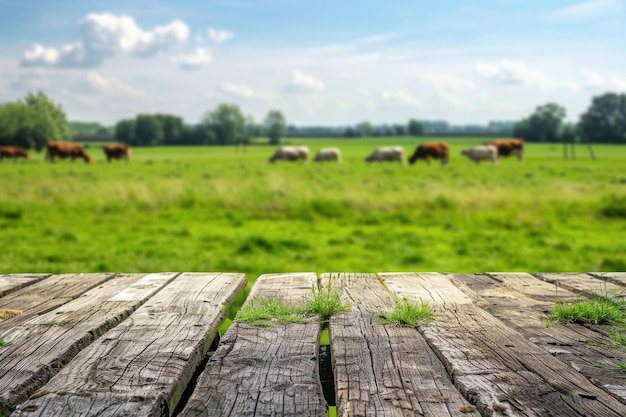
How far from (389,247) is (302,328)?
31.0 feet

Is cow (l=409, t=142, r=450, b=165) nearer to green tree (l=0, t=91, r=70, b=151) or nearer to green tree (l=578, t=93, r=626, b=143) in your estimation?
green tree (l=578, t=93, r=626, b=143)

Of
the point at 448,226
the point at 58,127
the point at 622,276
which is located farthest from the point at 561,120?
the point at 622,276

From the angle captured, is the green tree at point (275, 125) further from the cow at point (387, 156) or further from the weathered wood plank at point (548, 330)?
the weathered wood plank at point (548, 330)

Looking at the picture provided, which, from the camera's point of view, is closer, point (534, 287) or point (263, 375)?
point (263, 375)

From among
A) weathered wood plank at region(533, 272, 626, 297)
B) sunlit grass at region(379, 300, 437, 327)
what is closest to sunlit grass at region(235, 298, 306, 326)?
sunlit grass at region(379, 300, 437, 327)

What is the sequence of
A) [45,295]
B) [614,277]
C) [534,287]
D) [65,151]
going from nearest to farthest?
1. [45,295]
2. [534,287]
3. [614,277]
4. [65,151]

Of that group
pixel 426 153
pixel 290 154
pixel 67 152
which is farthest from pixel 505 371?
pixel 67 152

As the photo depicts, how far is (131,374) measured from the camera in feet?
5.38

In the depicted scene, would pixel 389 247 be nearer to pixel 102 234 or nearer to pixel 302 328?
pixel 102 234

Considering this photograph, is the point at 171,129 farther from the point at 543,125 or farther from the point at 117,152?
the point at 543,125

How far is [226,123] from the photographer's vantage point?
12469 centimetres

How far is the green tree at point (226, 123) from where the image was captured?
120 meters

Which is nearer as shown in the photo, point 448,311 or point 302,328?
point 302,328

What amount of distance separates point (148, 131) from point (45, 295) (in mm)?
111948
